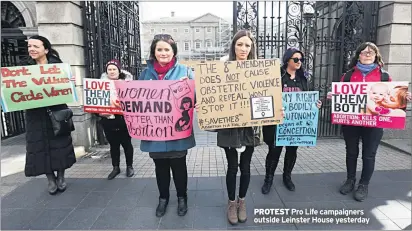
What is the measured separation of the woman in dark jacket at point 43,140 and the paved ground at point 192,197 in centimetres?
47

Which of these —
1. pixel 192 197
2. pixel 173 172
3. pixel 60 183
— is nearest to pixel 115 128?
pixel 60 183

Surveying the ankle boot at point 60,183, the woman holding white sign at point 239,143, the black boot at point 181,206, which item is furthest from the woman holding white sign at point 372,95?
the ankle boot at point 60,183

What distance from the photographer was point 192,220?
3098 millimetres

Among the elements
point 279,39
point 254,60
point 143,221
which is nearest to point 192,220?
point 143,221

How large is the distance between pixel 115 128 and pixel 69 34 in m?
2.80

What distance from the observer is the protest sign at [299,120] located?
11.4 ft

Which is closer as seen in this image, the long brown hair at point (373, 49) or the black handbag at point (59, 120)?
the long brown hair at point (373, 49)

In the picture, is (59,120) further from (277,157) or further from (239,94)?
(277,157)

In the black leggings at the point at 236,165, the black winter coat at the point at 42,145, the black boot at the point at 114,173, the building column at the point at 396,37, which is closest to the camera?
Answer: the black leggings at the point at 236,165

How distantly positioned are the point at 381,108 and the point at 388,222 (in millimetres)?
1405

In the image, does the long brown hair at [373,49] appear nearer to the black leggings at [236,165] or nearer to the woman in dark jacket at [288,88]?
the woman in dark jacket at [288,88]

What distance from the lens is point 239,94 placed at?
2.89 meters

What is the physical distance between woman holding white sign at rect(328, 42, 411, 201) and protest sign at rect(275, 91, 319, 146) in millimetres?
406

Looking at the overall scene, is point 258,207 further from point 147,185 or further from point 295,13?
point 295,13
